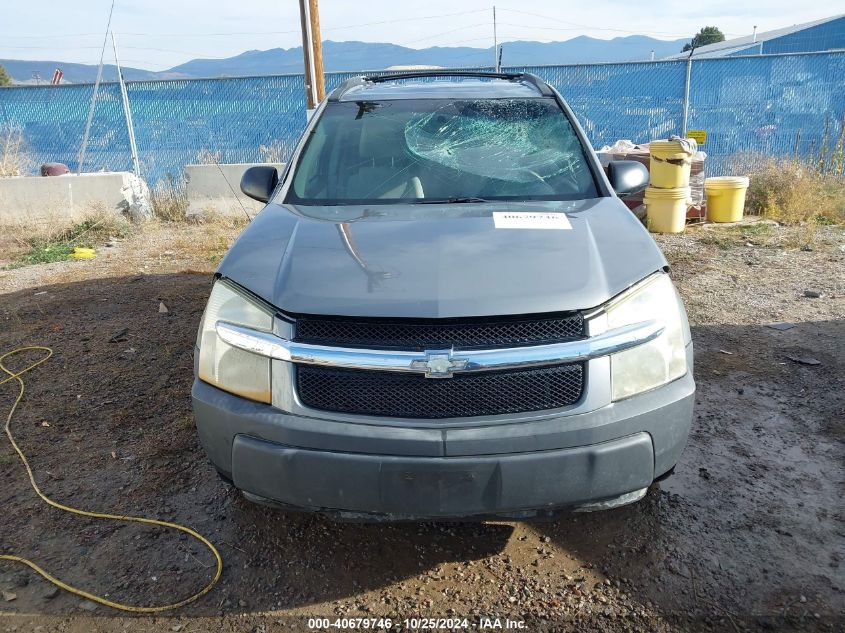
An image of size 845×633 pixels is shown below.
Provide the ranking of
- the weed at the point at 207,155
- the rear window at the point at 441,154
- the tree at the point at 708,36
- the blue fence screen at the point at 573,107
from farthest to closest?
the tree at the point at 708,36 < the weed at the point at 207,155 < the blue fence screen at the point at 573,107 < the rear window at the point at 441,154

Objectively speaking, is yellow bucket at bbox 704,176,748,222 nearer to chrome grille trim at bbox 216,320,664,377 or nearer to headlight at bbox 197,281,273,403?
chrome grille trim at bbox 216,320,664,377

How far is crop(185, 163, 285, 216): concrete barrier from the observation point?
9703 mm

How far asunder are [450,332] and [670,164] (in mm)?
6968

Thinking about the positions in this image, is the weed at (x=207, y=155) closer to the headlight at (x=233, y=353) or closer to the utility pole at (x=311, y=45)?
the utility pole at (x=311, y=45)

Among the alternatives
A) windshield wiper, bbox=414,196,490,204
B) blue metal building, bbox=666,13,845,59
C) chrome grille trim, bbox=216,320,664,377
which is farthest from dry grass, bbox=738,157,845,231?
blue metal building, bbox=666,13,845,59

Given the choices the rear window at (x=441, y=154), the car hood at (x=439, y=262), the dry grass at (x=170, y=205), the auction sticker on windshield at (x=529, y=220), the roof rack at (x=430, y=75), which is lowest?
the dry grass at (x=170, y=205)

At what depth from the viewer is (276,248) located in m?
2.58

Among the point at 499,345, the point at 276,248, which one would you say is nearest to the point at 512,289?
the point at 499,345

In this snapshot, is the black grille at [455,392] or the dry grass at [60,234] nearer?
the black grille at [455,392]

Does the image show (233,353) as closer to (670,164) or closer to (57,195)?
(670,164)

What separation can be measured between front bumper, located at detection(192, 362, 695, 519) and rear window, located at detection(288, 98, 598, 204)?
136 cm

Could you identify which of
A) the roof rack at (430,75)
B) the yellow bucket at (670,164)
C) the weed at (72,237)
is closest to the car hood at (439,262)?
the roof rack at (430,75)

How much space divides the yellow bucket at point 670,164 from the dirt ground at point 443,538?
410 centimetres

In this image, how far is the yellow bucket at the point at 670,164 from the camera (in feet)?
26.3
